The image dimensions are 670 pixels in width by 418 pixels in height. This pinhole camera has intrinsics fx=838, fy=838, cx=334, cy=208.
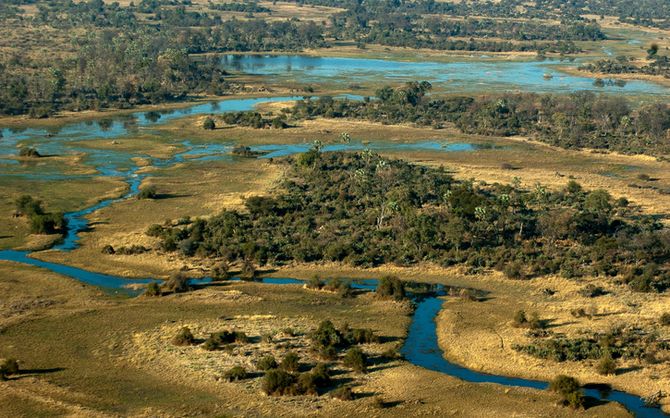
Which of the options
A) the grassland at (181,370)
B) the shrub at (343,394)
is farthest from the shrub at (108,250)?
the shrub at (343,394)

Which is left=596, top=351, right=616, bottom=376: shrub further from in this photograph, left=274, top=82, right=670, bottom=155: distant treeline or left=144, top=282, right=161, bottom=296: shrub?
left=274, top=82, right=670, bottom=155: distant treeline

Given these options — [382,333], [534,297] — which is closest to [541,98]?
[534,297]

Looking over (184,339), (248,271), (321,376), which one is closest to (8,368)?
(184,339)

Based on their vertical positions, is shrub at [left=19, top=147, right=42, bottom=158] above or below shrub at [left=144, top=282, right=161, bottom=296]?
above

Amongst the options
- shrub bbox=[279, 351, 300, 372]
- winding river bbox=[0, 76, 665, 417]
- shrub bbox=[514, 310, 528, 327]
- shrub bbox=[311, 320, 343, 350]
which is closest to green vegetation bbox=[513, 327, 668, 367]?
shrub bbox=[514, 310, 528, 327]

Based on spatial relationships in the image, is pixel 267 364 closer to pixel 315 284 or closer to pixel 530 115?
pixel 315 284
